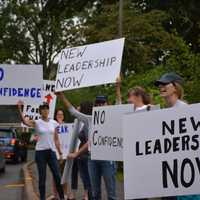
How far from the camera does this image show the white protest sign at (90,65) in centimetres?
923

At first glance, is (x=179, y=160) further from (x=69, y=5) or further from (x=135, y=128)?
(x=69, y=5)

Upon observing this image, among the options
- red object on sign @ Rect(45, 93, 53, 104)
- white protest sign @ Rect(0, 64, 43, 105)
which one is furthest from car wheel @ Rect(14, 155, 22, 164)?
white protest sign @ Rect(0, 64, 43, 105)

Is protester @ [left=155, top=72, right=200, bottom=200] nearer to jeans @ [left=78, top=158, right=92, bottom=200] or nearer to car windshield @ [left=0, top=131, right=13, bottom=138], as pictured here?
jeans @ [left=78, top=158, right=92, bottom=200]

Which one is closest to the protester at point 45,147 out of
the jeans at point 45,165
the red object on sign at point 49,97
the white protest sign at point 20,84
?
the jeans at point 45,165

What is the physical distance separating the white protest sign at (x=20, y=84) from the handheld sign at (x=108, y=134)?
3846mm

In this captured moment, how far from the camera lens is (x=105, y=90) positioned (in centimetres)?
2380

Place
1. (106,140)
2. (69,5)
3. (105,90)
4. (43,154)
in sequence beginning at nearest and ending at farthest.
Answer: (106,140)
(43,154)
(105,90)
(69,5)

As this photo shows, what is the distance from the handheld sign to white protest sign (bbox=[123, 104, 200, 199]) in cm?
205

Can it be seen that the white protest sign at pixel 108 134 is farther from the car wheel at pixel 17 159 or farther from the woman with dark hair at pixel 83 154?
the car wheel at pixel 17 159

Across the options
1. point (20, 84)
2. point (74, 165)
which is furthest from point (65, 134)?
point (20, 84)

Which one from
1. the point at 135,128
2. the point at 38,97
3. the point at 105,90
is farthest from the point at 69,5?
the point at 135,128

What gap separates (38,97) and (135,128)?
6.45 metres

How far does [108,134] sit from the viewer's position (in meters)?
8.38

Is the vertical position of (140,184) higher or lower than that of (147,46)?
lower
